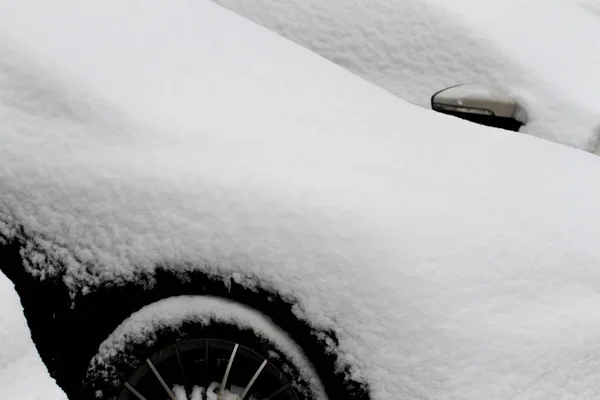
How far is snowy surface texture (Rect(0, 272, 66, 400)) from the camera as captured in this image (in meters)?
1.19

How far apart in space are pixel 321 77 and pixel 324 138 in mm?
387

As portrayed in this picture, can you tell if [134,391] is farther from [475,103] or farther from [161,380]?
[475,103]

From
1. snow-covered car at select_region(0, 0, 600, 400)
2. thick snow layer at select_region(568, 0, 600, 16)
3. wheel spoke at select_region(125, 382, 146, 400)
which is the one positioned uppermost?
thick snow layer at select_region(568, 0, 600, 16)

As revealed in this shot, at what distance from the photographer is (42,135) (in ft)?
6.46

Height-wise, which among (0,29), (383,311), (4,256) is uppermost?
(0,29)

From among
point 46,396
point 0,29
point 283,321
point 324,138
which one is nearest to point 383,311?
point 283,321

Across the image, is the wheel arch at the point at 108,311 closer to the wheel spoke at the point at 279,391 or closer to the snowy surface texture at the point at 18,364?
the wheel spoke at the point at 279,391

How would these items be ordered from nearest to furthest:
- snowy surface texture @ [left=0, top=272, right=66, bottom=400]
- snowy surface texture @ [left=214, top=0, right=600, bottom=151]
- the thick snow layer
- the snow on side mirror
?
1. snowy surface texture @ [left=0, top=272, right=66, bottom=400]
2. the snow on side mirror
3. snowy surface texture @ [left=214, top=0, right=600, bottom=151]
4. the thick snow layer

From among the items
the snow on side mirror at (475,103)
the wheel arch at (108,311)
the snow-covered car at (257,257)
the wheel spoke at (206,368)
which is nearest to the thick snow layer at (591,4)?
the snow on side mirror at (475,103)

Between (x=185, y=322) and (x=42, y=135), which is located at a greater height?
(x=42, y=135)

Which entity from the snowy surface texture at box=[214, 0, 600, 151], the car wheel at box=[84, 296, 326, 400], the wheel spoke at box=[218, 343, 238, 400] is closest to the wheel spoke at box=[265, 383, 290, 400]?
the car wheel at box=[84, 296, 326, 400]

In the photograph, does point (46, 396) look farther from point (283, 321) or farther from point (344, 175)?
point (344, 175)

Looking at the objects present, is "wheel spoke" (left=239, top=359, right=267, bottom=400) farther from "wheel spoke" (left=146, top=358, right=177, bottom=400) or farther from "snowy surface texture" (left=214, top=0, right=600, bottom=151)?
"snowy surface texture" (left=214, top=0, right=600, bottom=151)

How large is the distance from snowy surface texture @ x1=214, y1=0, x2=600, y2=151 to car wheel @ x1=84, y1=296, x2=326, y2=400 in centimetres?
156
